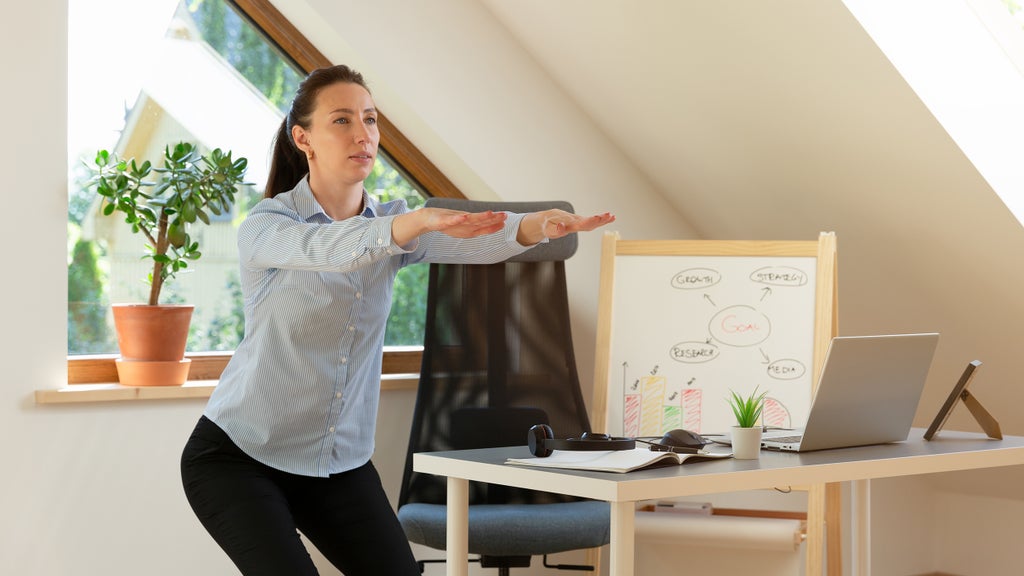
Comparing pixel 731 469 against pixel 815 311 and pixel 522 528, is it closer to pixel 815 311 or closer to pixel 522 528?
pixel 522 528

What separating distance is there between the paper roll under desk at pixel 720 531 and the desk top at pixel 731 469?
2.66 feet

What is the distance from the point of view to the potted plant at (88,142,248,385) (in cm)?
306

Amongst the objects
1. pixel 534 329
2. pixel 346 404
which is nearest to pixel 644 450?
pixel 346 404

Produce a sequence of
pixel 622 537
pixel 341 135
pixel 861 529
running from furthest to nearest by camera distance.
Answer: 1. pixel 861 529
2. pixel 341 135
3. pixel 622 537

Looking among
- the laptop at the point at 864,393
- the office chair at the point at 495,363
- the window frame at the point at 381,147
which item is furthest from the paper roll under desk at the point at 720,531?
the window frame at the point at 381,147

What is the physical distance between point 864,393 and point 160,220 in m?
2.01

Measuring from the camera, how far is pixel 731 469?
1.82 metres

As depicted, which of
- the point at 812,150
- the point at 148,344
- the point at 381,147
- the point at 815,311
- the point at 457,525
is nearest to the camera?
the point at 457,525

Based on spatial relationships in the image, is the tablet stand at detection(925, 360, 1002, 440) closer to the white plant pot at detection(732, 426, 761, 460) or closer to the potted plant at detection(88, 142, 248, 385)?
the white plant pot at detection(732, 426, 761, 460)

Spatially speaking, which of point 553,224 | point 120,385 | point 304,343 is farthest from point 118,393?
point 553,224

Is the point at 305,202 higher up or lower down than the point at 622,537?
higher up

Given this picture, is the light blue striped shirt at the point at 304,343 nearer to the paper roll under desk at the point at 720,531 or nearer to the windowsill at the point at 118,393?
the windowsill at the point at 118,393

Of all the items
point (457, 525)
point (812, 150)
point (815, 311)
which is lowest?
point (457, 525)

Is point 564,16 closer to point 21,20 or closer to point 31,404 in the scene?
point 21,20
